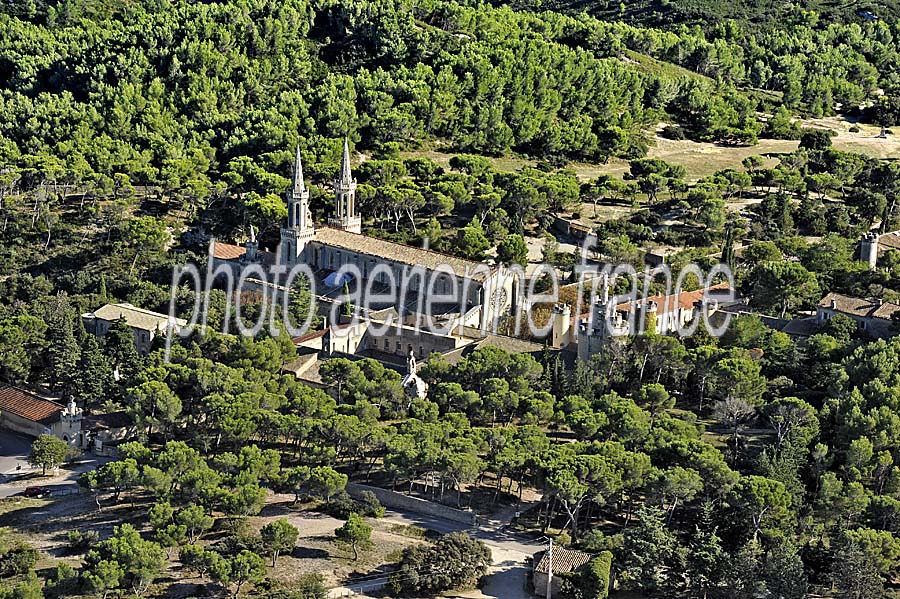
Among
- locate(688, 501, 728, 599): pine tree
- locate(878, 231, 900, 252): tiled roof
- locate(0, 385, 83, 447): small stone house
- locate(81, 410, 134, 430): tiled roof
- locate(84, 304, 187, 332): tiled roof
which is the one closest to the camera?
locate(688, 501, 728, 599): pine tree

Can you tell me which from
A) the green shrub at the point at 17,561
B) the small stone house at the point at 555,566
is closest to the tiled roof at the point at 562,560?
the small stone house at the point at 555,566

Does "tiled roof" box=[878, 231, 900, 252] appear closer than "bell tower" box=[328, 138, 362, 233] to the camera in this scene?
No

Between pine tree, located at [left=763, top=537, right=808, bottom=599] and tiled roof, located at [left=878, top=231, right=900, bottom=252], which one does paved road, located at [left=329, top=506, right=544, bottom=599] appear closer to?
pine tree, located at [left=763, top=537, right=808, bottom=599]

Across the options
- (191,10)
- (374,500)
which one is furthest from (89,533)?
(191,10)

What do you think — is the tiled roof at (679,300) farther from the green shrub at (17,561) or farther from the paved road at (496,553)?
the green shrub at (17,561)

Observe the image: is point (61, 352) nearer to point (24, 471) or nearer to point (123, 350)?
point (123, 350)

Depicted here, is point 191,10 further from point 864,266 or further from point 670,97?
point 864,266

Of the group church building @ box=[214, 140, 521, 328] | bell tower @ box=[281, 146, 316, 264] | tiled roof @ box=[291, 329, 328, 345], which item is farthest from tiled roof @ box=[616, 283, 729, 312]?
bell tower @ box=[281, 146, 316, 264]
